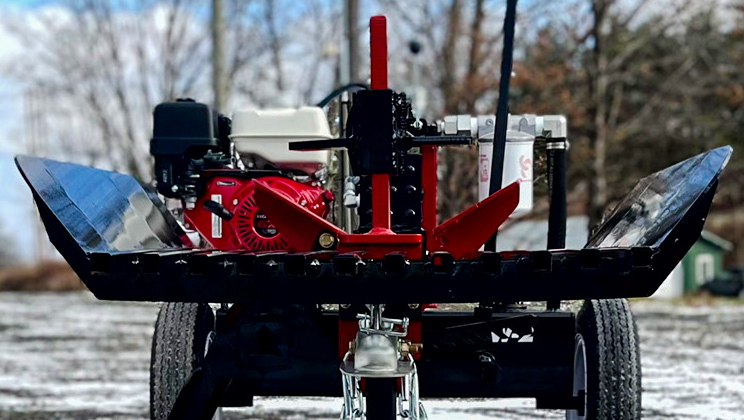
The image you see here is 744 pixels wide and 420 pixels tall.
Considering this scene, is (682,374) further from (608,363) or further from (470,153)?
(608,363)

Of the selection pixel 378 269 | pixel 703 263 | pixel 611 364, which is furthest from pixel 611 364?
pixel 703 263

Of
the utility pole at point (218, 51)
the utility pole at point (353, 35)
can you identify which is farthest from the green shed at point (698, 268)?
the utility pole at point (218, 51)

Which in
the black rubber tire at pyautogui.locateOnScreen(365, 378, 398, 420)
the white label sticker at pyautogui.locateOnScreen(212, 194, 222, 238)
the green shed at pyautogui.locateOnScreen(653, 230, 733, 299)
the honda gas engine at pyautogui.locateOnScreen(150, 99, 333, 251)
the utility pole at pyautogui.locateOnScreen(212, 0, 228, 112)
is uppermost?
the utility pole at pyautogui.locateOnScreen(212, 0, 228, 112)

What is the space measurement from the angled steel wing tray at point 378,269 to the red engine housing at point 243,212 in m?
0.96

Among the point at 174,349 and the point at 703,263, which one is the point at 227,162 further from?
the point at 703,263

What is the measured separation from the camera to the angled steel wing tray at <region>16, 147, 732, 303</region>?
3232 mm

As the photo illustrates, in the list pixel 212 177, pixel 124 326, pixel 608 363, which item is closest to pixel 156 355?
pixel 212 177

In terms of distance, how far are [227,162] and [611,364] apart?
1.80m

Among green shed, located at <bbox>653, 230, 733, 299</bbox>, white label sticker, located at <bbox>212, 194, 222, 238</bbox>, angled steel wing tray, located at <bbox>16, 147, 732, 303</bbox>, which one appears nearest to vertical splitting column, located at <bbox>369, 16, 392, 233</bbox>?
angled steel wing tray, located at <bbox>16, 147, 732, 303</bbox>

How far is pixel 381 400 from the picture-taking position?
3672 mm

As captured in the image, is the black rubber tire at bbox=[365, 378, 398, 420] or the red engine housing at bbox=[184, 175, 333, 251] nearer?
the black rubber tire at bbox=[365, 378, 398, 420]

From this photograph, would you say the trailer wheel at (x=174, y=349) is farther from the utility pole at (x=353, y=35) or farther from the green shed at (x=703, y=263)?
the green shed at (x=703, y=263)

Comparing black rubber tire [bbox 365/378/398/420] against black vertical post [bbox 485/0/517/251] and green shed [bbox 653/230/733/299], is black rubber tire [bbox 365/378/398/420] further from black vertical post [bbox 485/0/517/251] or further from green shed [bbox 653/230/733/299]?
green shed [bbox 653/230/733/299]

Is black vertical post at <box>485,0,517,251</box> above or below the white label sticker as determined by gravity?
above
